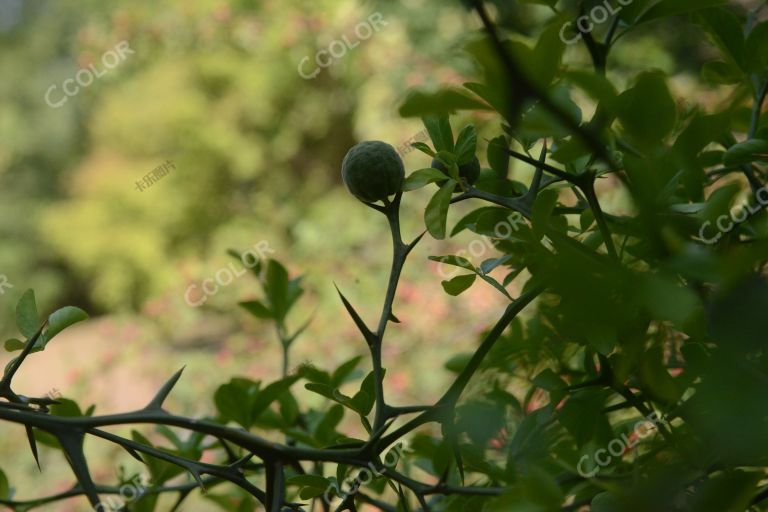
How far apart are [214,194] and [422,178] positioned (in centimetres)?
453

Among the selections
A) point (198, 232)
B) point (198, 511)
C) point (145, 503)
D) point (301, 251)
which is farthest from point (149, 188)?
point (145, 503)

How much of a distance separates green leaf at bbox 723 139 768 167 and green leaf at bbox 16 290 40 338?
0.28 metres

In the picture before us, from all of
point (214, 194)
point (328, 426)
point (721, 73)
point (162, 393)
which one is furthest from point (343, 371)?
point (214, 194)

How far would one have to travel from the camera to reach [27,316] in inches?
12.5

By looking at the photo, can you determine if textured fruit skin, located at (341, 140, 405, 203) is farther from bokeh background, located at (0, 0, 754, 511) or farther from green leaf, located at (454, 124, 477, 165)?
bokeh background, located at (0, 0, 754, 511)

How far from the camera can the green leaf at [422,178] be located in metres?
0.30

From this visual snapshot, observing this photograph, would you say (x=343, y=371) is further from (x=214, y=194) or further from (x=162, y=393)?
(x=214, y=194)

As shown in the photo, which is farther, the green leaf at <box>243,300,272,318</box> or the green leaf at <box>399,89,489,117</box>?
the green leaf at <box>243,300,272,318</box>

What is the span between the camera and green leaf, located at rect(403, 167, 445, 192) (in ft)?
0.98

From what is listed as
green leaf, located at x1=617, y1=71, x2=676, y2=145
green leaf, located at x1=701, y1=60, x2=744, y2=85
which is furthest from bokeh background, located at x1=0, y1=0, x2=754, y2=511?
green leaf, located at x1=617, y1=71, x2=676, y2=145

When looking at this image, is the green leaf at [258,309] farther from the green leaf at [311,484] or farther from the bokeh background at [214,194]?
the bokeh background at [214,194]

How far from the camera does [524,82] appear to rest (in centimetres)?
15

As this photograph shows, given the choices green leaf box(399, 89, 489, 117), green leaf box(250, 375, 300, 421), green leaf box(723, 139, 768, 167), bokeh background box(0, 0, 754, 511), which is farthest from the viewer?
bokeh background box(0, 0, 754, 511)

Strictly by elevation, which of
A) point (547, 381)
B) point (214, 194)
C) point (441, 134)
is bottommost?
point (547, 381)
